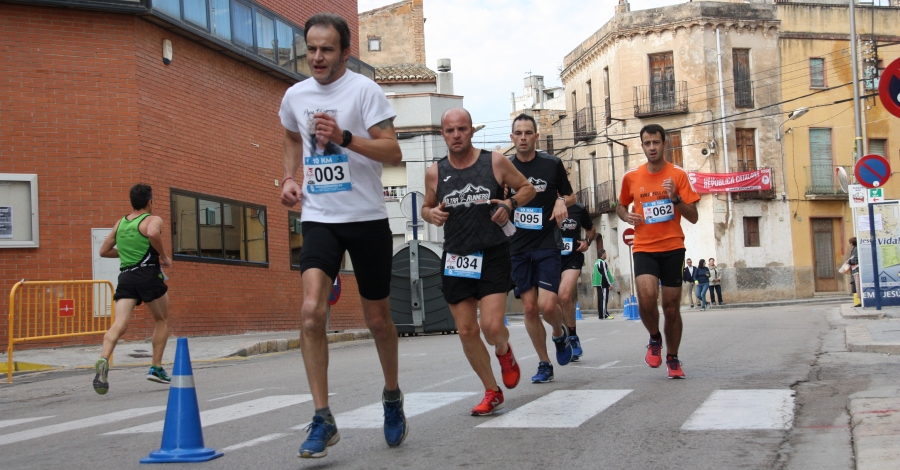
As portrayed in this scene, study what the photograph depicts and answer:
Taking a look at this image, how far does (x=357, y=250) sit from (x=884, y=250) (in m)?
17.9

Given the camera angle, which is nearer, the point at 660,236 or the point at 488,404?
the point at 488,404

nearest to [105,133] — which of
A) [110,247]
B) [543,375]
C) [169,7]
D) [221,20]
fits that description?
[169,7]

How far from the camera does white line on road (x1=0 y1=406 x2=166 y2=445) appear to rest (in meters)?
6.60

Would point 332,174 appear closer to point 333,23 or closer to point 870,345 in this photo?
point 333,23

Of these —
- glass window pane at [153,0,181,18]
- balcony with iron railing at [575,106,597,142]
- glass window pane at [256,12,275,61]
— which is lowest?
glass window pane at [153,0,181,18]

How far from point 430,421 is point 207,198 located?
1463 cm

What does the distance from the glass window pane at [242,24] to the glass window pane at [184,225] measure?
12.7ft

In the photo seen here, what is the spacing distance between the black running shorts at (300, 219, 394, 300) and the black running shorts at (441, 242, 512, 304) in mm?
1328

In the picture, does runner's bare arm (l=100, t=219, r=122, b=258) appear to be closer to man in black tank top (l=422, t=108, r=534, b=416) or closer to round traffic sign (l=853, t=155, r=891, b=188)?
man in black tank top (l=422, t=108, r=534, b=416)

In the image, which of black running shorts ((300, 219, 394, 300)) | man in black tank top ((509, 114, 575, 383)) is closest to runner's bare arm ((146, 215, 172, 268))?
man in black tank top ((509, 114, 575, 383))

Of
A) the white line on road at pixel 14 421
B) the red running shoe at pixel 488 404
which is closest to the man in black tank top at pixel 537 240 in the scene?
the red running shoe at pixel 488 404

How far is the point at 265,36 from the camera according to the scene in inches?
896

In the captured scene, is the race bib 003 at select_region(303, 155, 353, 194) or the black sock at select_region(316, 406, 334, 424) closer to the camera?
the black sock at select_region(316, 406, 334, 424)

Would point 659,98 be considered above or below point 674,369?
above
